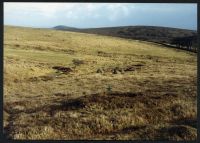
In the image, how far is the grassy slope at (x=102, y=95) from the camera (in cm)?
1288

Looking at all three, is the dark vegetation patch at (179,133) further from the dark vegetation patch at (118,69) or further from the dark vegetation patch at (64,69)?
the dark vegetation patch at (64,69)

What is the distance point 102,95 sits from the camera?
629 inches

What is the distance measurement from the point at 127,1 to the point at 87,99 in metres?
5.60

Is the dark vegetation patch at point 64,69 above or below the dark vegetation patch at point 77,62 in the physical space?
below

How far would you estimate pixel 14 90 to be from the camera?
1755cm

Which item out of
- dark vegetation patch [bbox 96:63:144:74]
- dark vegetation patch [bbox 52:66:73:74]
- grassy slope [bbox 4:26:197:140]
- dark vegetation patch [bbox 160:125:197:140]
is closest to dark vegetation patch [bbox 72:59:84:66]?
grassy slope [bbox 4:26:197:140]

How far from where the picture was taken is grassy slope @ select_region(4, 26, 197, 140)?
12875mm

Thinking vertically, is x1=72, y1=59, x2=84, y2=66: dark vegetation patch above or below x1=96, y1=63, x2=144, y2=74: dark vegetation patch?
above

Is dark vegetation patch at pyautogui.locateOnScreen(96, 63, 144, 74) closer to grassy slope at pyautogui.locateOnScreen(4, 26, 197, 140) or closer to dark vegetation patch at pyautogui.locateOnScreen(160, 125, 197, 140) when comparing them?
grassy slope at pyautogui.locateOnScreen(4, 26, 197, 140)

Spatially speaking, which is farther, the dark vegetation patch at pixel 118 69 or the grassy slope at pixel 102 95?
the dark vegetation patch at pixel 118 69

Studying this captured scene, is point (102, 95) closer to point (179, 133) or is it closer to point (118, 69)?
point (118, 69)

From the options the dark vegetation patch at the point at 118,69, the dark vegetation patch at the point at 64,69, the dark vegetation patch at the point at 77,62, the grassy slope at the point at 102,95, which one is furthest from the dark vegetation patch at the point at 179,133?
the dark vegetation patch at the point at 77,62

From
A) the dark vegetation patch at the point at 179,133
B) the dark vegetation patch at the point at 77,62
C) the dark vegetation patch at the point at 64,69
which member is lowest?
the dark vegetation patch at the point at 179,133

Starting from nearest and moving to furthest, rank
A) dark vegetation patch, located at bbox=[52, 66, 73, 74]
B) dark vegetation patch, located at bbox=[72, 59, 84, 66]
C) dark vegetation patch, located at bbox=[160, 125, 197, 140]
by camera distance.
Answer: dark vegetation patch, located at bbox=[160, 125, 197, 140] < dark vegetation patch, located at bbox=[52, 66, 73, 74] < dark vegetation patch, located at bbox=[72, 59, 84, 66]
